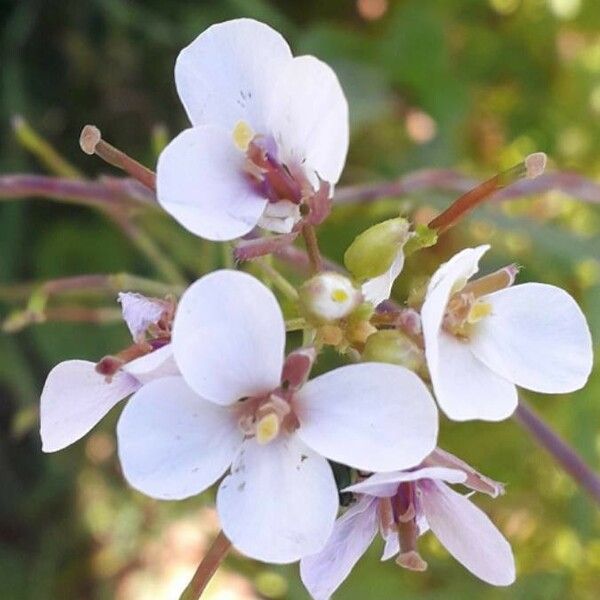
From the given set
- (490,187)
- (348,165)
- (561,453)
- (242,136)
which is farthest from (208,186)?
(348,165)

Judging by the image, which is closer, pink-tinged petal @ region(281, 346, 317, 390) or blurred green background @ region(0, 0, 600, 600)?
pink-tinged petal @ region(281, 346, 317, 390)

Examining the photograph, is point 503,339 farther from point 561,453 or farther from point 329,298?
point 561,453

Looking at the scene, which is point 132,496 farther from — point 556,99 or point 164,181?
point 164,181

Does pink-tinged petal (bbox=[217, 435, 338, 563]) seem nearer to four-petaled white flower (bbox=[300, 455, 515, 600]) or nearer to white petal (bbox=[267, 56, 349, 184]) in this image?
four-petaled white flower (bbox=[300, 455, 515, 600])

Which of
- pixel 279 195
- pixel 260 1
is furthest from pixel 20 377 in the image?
pixel 279 195

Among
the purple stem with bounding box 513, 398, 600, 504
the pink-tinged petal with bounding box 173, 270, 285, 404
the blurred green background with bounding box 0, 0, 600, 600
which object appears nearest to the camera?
the pink-tinged petal with bounding box 173, 270, 285, 404

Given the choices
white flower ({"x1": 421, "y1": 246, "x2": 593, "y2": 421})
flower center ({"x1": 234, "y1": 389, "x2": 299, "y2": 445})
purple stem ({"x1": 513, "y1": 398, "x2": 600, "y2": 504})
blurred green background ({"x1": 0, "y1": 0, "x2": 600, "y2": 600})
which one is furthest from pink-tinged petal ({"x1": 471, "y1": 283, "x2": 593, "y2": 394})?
blurred green background ({"x1": 0, "y1": 0, "x2": 600, "y2": 600})

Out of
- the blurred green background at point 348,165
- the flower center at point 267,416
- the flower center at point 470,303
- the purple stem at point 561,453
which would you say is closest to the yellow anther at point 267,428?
the flower center at point 267,416
